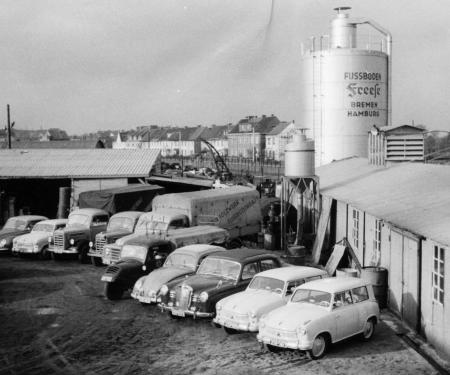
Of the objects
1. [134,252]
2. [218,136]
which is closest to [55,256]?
[134,252]

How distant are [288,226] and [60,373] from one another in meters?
17.0

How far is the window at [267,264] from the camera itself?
15.0 metres

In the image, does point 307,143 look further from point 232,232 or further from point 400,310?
point 400,310

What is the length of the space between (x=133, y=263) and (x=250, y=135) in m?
94.8

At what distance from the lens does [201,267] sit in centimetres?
1519

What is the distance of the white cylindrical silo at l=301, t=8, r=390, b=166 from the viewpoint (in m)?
31.3

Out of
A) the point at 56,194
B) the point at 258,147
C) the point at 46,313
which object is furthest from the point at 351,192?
the point at 258,147

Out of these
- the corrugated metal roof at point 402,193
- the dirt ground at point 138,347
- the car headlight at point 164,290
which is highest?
the corrugated metal roof at point 402,193

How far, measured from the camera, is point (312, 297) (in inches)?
479

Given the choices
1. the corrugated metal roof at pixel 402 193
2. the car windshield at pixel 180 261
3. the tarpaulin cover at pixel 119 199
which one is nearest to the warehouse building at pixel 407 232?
the corrugated metal roof at pixel 402 193

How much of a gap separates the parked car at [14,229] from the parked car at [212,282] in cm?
1246

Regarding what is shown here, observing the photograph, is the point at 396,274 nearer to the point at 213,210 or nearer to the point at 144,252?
the point at 144,252

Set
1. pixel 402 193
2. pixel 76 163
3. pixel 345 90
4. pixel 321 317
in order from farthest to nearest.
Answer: pixel 76 163 → pixel 345 90 → pixel 402 193 → pixel 321 317

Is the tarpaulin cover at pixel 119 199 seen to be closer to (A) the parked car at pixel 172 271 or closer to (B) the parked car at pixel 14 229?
(B) the parked car at pixel 14 229
